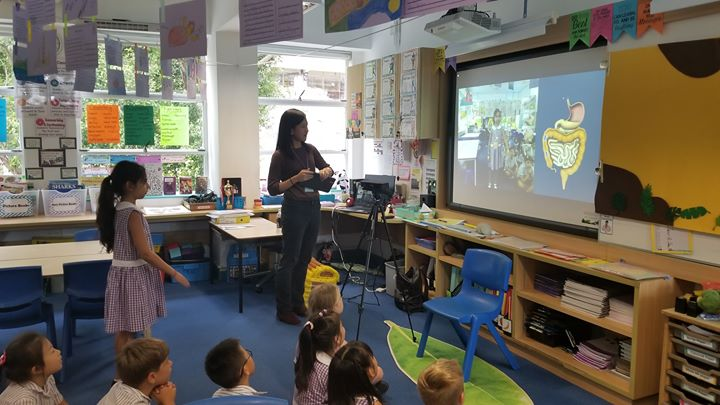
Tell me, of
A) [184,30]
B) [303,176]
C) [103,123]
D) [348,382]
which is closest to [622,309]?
[348,382]

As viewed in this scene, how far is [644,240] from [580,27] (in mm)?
1356

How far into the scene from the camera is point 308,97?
21.1ft

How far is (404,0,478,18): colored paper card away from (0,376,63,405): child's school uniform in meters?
2.00

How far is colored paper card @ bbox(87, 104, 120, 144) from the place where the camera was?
213 inches

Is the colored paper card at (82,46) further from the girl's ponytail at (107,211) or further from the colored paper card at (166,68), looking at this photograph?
the colored paper card at (166,68)

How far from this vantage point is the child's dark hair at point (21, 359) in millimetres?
2057

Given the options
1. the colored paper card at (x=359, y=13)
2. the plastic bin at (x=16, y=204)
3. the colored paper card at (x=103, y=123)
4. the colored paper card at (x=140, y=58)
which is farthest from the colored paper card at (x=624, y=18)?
the plastic bin at (x=16, y=204)

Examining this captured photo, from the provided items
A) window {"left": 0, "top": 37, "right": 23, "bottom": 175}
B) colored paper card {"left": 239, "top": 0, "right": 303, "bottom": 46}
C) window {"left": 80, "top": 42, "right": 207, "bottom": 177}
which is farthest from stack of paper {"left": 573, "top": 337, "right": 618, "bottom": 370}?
window {"left": 0, "top": 37, "right": 23, "bottom": 175}

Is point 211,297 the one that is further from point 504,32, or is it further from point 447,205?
point 504,32

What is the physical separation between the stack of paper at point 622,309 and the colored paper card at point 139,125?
4566 millimetres

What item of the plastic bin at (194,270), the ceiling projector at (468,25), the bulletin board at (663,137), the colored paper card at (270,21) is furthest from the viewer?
the plastic bin at (194,270)

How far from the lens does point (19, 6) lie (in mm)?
3785

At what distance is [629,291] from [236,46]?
429cm

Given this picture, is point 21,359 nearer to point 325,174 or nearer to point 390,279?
point 325,174
